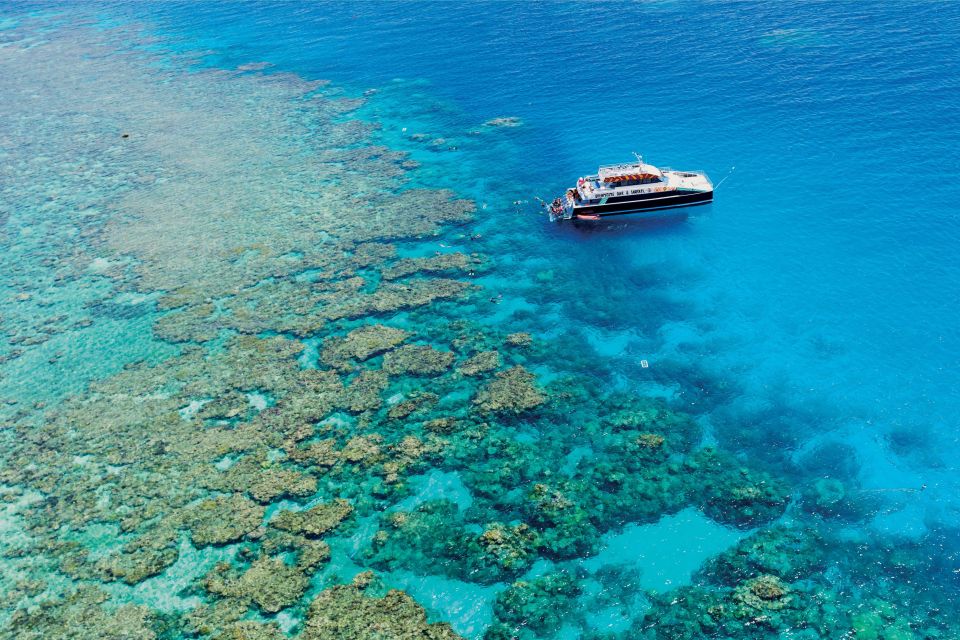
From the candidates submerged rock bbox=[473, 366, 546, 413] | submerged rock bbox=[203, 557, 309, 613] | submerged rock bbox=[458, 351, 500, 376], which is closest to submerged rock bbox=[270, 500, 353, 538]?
submerged rock bbox=[203, 557, 309, 613]

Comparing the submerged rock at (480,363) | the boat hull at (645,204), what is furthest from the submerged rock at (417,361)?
the boat hull at (645,204)

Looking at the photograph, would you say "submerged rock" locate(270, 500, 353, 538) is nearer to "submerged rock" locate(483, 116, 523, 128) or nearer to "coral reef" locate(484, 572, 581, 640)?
"coral reef" locate(484, 572, 581, 640)

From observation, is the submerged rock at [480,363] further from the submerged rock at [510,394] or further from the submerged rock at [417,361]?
the submerged rock at [417,361]

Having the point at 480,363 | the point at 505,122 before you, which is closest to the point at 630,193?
the point at 480,363

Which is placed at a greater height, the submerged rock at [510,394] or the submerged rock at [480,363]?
the submerged rock at [480,363]

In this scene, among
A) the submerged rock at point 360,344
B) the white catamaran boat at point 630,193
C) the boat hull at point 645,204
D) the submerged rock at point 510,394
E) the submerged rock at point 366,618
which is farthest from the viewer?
the boat hull at point 645,204

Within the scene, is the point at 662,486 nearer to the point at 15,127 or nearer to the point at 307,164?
the point at 307,164

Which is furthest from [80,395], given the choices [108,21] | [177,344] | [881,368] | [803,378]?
[108,21]

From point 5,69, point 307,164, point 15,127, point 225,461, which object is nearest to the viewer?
point 225,461

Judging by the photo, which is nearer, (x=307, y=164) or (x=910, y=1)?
(x=307, y=164)
